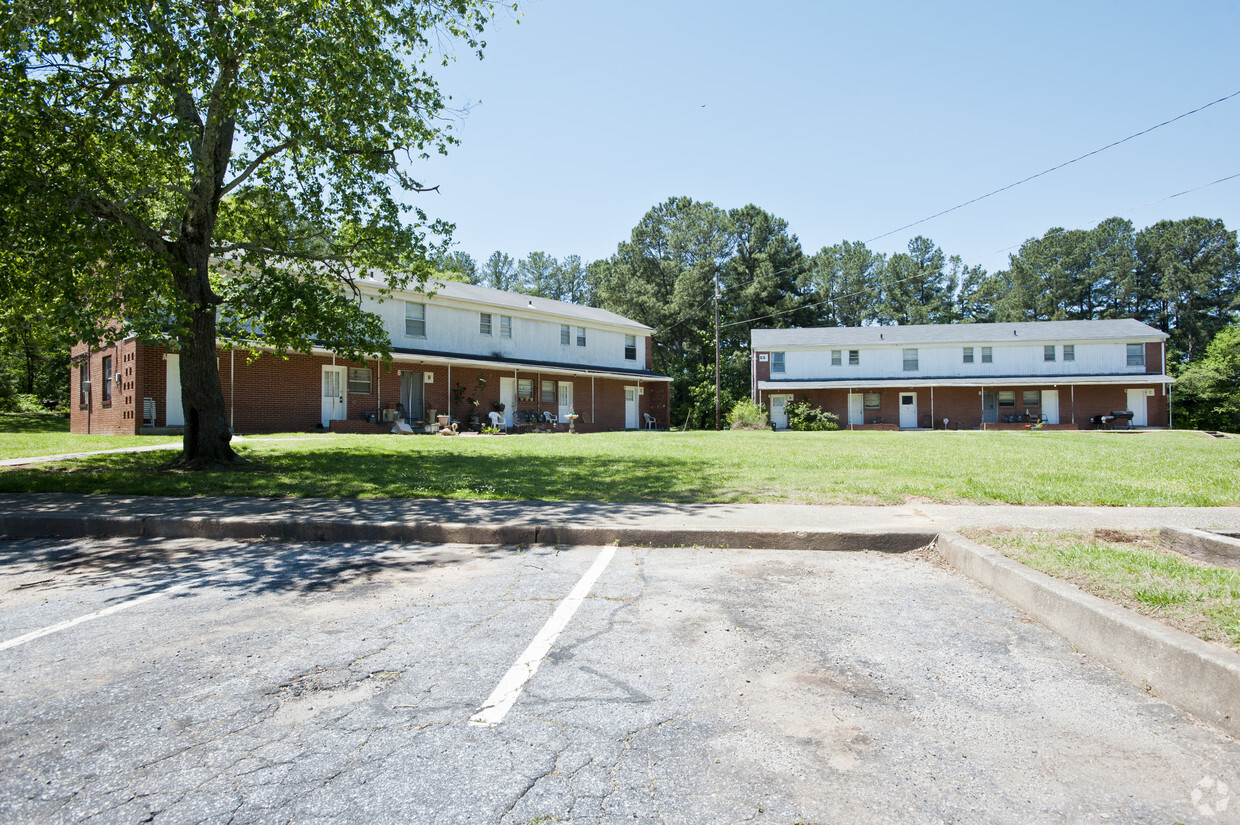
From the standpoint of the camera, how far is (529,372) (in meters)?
31.1

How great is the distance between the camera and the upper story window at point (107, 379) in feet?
74.1

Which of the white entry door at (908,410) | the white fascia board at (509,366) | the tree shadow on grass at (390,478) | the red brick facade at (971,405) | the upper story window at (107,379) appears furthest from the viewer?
the white entry door at (908,410)

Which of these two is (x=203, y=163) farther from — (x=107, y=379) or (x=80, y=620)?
(x=107, y=379)

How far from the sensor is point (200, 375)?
11.3 m

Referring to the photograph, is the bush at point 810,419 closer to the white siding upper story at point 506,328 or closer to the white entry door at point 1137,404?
the white siding upper story at point 506,328

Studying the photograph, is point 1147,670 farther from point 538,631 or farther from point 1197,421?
point 1197,421

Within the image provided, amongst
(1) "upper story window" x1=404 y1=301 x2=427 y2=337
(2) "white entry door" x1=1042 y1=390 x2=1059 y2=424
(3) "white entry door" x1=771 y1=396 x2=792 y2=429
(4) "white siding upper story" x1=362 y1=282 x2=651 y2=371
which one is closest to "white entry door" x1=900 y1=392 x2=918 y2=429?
(3) "white entry door" x1=771 y1=396 x2=792 y2=429

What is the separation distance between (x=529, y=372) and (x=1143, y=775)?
2936cm

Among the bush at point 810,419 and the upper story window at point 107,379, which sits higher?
the upper story window at point 107,379

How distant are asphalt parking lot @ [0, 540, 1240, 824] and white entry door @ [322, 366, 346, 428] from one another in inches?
803

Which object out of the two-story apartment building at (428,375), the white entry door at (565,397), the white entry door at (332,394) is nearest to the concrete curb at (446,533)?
the two-story apartment building at (428,375)

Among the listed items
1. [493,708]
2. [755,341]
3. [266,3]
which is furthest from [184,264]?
[755,341]

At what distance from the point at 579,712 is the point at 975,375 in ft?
138

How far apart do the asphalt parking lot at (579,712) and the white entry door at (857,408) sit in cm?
3653
